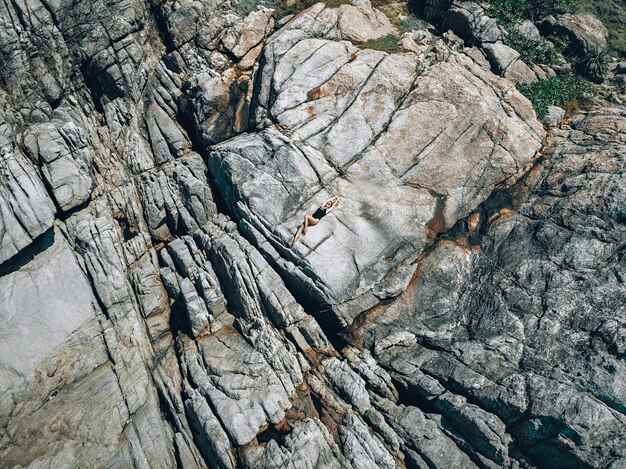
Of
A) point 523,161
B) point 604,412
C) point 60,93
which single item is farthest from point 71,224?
point 604,412

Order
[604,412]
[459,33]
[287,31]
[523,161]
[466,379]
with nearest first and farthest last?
[604,412]
[466,379]
[523,161]
[287,31]
[459,33]

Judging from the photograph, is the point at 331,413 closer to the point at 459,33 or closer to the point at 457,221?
the point at 457,221

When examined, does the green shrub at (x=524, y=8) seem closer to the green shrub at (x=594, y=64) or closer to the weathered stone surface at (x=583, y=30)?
the weathered stone surface at (x=583, y=30)

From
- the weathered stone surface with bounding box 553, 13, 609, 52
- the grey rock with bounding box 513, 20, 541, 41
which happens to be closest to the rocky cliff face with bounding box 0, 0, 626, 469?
the grey rock with bounding box 513, 20, 541, 41

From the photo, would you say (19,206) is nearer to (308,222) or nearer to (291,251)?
(291,251)

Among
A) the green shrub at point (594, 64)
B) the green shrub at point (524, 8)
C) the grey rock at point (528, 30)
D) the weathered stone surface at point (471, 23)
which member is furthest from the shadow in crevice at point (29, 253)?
the green shrub at point (594, 64)

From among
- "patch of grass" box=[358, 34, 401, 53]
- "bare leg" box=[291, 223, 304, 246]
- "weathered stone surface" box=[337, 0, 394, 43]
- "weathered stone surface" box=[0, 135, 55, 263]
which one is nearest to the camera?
"bare leg" box=[291, 223, 304, 246]

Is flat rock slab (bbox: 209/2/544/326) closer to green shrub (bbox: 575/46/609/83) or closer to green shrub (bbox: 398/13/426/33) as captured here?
green shrub (bbox: 398/13/426/33)
